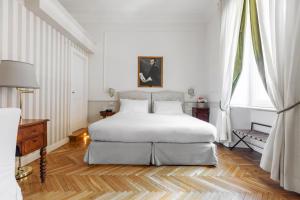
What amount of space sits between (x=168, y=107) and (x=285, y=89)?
9.36 ft

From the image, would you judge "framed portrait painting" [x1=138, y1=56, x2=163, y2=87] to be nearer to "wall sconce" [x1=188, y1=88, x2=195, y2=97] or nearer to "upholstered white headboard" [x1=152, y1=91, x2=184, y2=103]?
"upholstered white headboard" [x1=152, y1=91, x2=184, y2=103]

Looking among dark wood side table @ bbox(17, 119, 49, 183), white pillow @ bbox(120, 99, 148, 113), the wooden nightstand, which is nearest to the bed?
dark wood side table @ bbox(17, 119, 49, 183)

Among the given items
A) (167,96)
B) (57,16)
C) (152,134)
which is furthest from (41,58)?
(167,96)

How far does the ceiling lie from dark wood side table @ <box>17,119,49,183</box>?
351 cm

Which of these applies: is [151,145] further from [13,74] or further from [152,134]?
[13,74]

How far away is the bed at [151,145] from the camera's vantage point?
8.80ft

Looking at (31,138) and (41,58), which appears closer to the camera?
(31,138)

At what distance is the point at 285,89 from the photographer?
198 cm

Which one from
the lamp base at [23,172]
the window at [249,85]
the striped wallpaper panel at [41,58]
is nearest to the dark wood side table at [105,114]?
the striped wallpaper panel at [41,58]

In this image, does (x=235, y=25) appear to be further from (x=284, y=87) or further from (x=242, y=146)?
(x=242, y=146)

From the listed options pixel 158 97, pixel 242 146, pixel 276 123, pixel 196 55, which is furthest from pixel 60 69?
pixel 242 146

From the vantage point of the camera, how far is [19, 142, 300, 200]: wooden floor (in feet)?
6.39

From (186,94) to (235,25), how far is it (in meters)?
2.28

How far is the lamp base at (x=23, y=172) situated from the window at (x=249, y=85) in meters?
3.70
